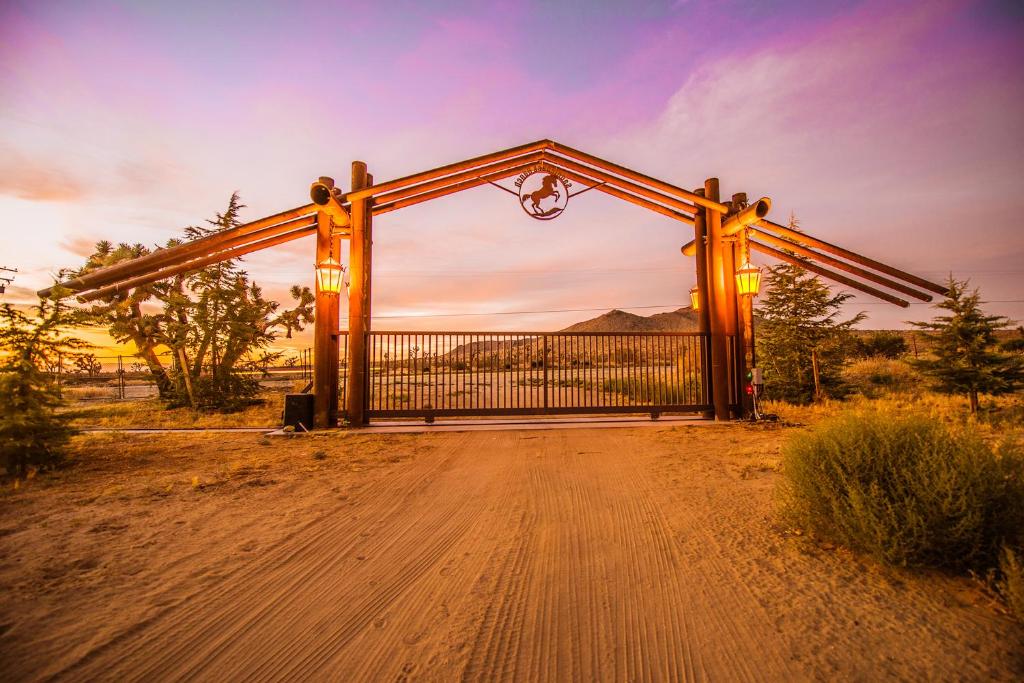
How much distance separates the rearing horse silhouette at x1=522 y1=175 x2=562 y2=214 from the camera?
8922 mm

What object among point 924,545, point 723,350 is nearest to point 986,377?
point 723,350

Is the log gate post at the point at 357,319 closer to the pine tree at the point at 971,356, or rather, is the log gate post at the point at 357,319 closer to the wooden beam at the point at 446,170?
the wooden beam at the point at 446,170

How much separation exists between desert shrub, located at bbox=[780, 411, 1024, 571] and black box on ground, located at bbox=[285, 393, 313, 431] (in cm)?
739

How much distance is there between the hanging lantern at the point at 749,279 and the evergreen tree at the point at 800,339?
5.36 meters

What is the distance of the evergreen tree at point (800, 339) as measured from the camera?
12.5 m

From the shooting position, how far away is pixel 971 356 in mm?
10016

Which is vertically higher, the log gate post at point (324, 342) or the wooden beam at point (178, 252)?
the wooden beam at point (178, 252)

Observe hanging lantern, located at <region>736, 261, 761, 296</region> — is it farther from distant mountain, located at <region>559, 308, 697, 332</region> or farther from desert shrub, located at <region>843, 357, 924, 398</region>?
distant mountain, located at <region>559, 308, 697, 332</region>

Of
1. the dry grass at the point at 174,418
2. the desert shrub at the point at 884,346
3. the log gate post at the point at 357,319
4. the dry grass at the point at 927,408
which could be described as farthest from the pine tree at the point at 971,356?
the desert shrub at the point at 884,346

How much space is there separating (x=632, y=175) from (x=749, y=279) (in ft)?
10.4

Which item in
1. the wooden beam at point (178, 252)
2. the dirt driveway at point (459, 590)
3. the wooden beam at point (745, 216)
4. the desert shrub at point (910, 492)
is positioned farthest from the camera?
the wooden beam at point (745, 216)

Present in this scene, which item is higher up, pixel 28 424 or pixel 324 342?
pixel 324 342

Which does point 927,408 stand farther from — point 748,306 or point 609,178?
point 609,178

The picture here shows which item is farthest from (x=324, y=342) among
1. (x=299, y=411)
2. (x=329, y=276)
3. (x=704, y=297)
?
(x=704, y=297)
